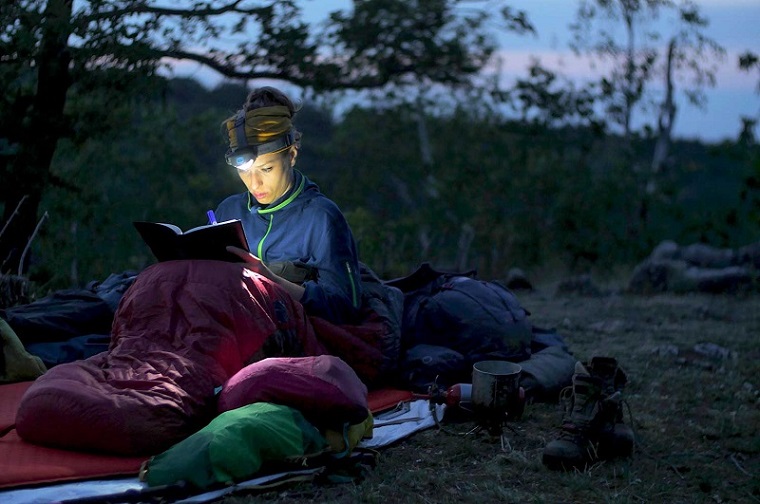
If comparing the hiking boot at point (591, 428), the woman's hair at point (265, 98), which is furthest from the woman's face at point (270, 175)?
the hiking boot at point (591, 428)

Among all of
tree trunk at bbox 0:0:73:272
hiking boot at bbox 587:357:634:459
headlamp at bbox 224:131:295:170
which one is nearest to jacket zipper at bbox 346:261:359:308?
headlamp at bbox 224:131:295:170

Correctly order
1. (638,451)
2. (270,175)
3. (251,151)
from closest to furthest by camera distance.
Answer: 1. (638,451)
2. (251,151)
3. (270,175)

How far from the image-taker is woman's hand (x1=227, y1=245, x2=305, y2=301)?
3059 mm

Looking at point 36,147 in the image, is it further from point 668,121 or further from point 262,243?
point 668,121

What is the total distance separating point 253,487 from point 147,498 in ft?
0.98

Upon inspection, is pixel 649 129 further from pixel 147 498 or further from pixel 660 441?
pixel 147 498

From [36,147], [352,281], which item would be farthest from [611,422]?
[36,147]

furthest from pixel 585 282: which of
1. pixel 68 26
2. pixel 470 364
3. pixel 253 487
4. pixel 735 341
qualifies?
pixel 253 487

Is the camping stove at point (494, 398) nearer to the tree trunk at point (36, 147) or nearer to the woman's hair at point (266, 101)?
the woman's hair at point (266, 101)

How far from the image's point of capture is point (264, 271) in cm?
315

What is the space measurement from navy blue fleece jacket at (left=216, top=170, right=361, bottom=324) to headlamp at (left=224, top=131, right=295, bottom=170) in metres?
0.22

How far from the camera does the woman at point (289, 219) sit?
3.37 m

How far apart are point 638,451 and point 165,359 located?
1.67m

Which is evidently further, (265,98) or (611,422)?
(265,98)
